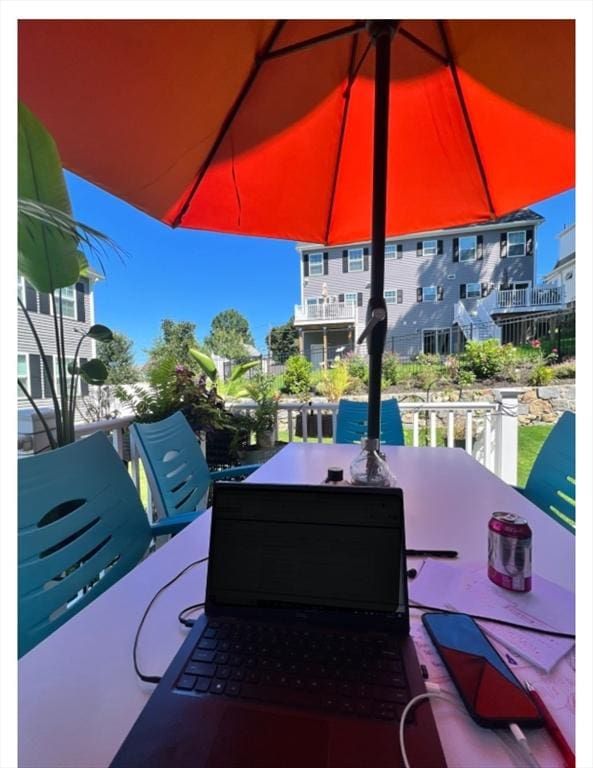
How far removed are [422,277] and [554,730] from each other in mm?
14482

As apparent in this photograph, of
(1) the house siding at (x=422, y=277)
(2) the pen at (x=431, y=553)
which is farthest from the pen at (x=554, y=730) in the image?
(1) the house siding at (x=422, y=277)

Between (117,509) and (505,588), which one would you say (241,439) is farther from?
(505,588)

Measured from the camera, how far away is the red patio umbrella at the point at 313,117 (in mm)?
1058

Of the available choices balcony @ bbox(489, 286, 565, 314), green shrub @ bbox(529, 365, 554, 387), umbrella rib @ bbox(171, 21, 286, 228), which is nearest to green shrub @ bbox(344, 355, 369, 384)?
green shrub @ bbox(529, 365, 554, 387)

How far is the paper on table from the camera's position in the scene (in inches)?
24.0

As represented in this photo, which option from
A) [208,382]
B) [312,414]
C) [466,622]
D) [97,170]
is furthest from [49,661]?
[312,414]

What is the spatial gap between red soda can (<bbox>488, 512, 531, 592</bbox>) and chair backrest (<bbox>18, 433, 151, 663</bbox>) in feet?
3.61

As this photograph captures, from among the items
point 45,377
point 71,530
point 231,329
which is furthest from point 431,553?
point 231,329

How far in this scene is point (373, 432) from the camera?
1.25 metres

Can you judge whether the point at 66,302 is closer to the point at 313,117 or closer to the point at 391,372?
the point at 313,117

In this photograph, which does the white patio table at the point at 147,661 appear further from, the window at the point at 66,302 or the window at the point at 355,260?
the window at the point at 355,260

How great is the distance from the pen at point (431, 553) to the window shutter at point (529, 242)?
14.5 m
